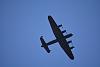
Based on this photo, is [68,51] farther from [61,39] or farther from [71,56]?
[61,39]

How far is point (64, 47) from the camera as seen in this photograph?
7375 cm

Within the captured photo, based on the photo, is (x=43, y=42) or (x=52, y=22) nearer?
(x=52, y=22)

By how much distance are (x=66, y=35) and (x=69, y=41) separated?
2957 millimetres

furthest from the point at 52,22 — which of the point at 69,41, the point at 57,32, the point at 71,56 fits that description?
the point at 71,56

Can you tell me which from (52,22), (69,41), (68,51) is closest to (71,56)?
(68,51)

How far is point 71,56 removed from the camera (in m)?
74.9

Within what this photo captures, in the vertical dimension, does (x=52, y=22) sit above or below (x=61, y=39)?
above

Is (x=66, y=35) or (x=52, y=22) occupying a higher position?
(x=52, y=22)

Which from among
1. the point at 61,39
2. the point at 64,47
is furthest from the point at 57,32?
the point at 64,47

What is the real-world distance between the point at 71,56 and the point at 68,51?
2.06 m

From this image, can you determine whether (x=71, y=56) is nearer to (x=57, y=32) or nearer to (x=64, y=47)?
(x=64, y=47)

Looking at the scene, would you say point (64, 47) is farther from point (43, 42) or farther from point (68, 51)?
point (43, 42)

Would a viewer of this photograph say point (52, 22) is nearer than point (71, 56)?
Yes

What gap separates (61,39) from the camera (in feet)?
230
